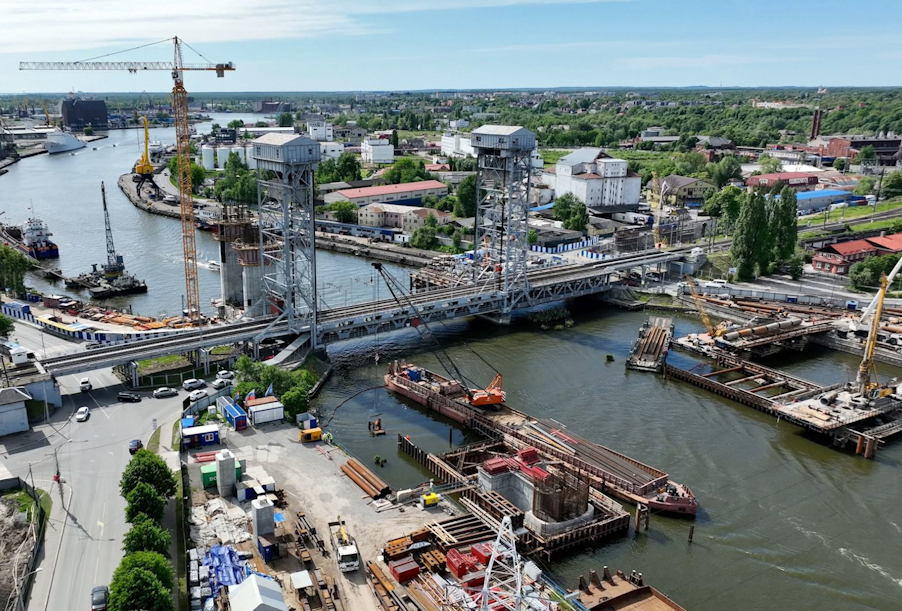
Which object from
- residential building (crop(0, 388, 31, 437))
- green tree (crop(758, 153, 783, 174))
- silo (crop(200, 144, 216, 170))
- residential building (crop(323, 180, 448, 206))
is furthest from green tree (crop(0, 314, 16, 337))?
green tree (crop(758, 153, 783, 174))

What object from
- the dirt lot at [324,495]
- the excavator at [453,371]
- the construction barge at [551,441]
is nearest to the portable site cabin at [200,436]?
the dirt lot at [324,495]

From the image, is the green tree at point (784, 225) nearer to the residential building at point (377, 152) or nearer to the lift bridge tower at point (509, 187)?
the lift bridge tower at point (509, 187)

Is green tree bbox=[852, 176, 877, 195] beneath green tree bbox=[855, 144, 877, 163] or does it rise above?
beneath

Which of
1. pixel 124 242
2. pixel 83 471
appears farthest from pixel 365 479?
pixel 124 242

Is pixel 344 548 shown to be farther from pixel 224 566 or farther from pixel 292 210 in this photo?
pixel 292 210

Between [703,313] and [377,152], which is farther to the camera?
[377,152]

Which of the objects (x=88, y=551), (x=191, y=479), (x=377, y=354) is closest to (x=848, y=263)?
(x=377, y=354)

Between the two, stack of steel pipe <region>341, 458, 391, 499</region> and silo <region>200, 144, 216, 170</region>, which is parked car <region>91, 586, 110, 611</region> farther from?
silo <region>200, 144, 216, 170</region>
